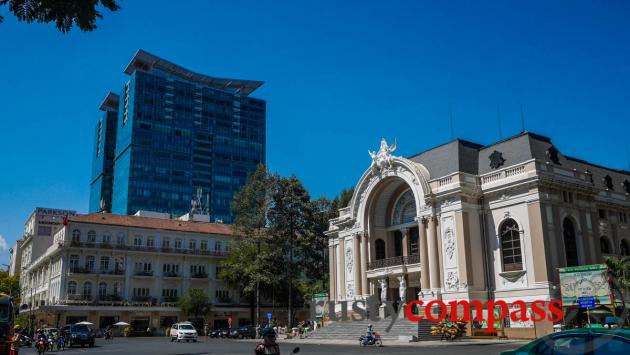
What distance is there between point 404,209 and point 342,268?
8143 mm

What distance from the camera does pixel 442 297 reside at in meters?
39.0

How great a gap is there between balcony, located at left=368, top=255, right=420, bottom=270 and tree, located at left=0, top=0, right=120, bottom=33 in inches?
1497

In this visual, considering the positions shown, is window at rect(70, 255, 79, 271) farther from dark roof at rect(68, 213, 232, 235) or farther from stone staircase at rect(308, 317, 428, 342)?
stone staircase at rect(308, 317, 428, 342)

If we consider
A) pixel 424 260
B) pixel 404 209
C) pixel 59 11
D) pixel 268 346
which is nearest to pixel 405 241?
pixel 404 209

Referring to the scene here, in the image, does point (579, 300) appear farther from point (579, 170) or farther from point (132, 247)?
point (132, 247)

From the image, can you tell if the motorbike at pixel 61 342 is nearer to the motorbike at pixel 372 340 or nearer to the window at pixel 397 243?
the motorbike at pixel 372 340

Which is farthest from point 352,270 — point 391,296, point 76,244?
point 76,244

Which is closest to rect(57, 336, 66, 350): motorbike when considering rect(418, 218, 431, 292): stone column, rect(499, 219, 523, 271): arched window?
rect(418, 218, 431, 292): stone column

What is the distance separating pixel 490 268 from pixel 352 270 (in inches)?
526

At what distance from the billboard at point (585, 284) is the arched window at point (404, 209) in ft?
51.2

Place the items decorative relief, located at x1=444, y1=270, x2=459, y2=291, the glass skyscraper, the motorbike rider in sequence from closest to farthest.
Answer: the motorbike rider → decorative relief, located at x1=444, y1=270, x2=459, y2=291 → the glass skyscraper

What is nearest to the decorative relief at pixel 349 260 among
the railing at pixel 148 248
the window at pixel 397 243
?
the window at pixel 397 243

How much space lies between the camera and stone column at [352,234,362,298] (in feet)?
155

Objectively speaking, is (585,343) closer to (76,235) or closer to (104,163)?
(76,235)
